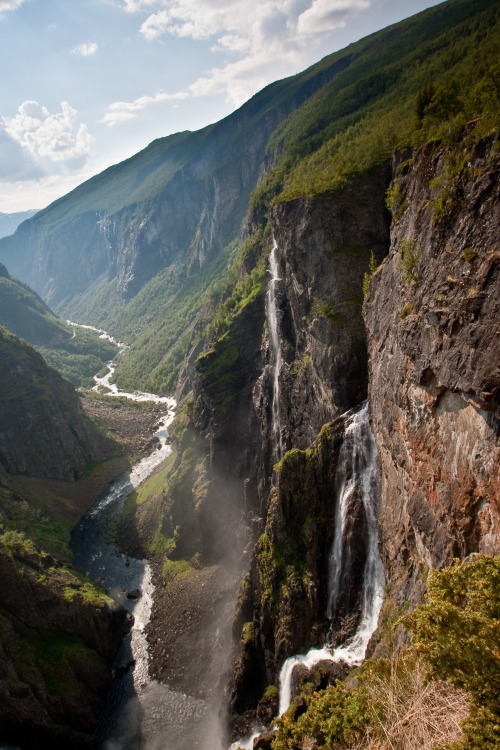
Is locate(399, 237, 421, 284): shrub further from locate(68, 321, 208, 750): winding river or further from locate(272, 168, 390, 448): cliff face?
locate(68, 321, 208, 750): winding river

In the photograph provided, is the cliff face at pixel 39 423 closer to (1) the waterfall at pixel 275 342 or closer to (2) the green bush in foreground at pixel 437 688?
(1) the waterfall at pixel 275 342

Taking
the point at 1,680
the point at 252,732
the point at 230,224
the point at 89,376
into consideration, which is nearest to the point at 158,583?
the point at 1,680

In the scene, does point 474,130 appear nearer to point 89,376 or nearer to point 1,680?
point 1,680

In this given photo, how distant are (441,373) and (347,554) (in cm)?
1858

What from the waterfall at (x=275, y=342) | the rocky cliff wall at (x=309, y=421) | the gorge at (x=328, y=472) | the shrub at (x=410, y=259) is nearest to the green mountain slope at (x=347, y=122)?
the gorge at (x=328, y=472)

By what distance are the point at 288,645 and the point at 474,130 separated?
3785 cm

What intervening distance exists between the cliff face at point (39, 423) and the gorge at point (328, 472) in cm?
70

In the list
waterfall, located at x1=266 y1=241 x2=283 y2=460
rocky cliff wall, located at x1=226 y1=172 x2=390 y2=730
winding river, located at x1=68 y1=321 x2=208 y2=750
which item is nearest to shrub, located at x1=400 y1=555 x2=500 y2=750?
rocky cliff wall, located at x1=226 y1=172 x2=390 y2=730

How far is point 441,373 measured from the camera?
2080cm

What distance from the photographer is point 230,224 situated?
189 meters

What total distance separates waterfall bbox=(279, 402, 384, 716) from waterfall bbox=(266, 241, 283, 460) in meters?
18.8

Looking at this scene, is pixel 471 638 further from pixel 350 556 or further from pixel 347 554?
pixel 347 554

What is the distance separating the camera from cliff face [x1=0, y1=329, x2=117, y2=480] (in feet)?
284

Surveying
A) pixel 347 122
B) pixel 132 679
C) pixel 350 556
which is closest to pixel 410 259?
pixel 350 556
